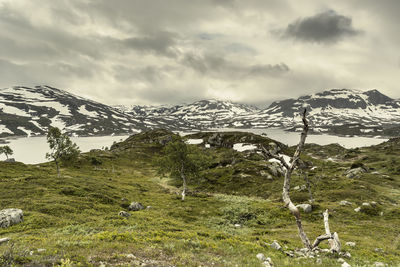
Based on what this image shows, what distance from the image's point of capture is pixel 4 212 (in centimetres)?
2231

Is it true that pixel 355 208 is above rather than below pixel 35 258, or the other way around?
below

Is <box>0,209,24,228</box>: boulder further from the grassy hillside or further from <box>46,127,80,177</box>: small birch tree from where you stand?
<box>46,127,80,177</box>: small birch tree

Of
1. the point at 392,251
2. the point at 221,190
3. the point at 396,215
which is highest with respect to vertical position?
the point at 392,251

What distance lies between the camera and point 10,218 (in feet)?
71.3

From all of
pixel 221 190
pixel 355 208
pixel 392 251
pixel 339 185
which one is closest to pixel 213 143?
pixel 221 190

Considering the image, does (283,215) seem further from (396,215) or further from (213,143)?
(213,143)

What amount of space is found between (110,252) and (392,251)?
26.4 meters

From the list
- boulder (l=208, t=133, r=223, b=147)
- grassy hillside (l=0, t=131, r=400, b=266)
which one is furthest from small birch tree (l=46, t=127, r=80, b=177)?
boulder (l=208, t=133, r=223, b=147)

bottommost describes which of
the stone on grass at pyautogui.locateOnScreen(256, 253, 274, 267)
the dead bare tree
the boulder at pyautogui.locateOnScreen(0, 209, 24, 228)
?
the boulder at pyautogui.locateOnScreen(0, 209, 24, 228)

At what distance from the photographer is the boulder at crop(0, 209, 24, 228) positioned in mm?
21277

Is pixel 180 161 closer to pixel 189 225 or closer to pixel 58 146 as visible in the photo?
pixel 189 225

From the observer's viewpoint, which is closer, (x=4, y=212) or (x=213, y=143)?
(x=4, y=212)

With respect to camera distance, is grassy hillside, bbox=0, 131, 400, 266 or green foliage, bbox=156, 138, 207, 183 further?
green foliage, bbox=156, 138, 207, 183

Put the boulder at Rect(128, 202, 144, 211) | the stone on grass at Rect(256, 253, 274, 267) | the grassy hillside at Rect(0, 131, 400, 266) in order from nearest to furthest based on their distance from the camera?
the stone on grass at Rect(256, 253, 274, 267) → the grassy hillside at Rect(0, 131, 400, 266) → the boulder at Rect(128, 202, 144, 211)
